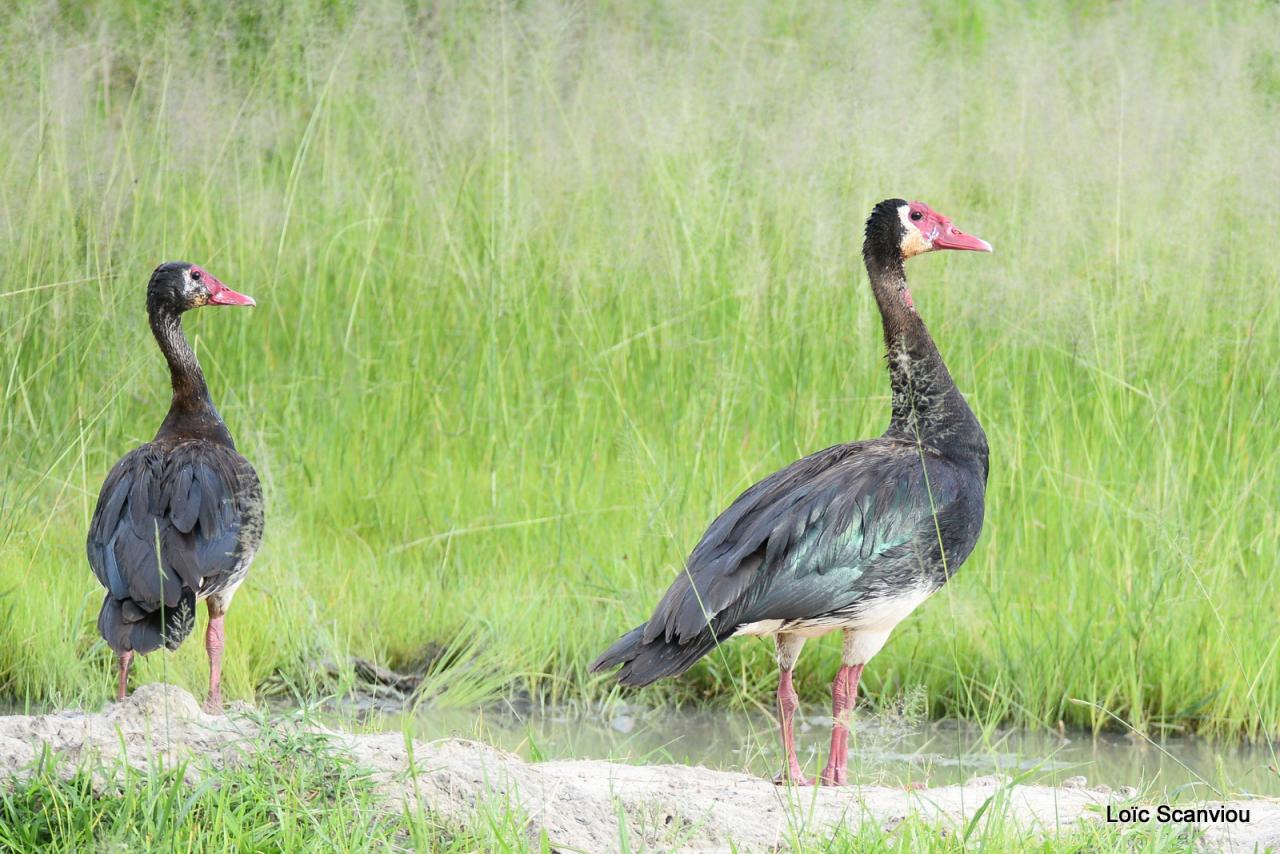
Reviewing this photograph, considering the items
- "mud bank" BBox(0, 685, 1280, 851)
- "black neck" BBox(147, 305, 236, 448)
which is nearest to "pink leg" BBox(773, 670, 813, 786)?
"mud bank" BBox(0, 685, 1280, 851)

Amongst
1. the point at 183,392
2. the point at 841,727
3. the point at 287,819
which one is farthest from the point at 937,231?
the point at 287,819

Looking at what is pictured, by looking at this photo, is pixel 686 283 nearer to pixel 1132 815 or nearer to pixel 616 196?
pixel 616 196

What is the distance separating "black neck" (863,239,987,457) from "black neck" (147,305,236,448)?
240 centimetres

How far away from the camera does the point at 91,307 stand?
7227mm

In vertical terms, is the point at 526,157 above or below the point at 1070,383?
above

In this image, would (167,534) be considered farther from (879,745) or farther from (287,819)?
(879,745)

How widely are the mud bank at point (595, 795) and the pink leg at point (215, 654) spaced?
103 cm

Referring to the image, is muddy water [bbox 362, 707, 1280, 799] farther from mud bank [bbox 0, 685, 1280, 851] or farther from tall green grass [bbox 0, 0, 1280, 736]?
mud bank [bbox 0, 685, 1280, 851]

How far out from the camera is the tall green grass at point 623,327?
6.20m

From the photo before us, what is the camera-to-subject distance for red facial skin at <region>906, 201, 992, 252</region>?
5875 millimetres

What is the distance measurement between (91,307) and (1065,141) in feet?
14.4

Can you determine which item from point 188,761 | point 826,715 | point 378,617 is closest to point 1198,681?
point 826,715

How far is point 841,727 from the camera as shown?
16.2 ft

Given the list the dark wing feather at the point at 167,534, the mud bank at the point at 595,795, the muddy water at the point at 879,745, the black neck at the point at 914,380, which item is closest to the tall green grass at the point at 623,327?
the muddy water at the point at 879,745
